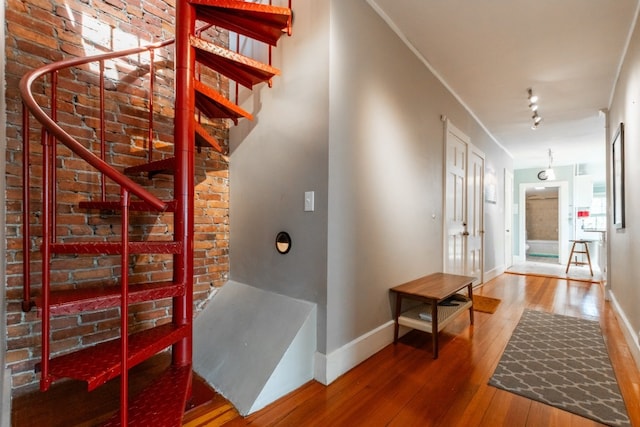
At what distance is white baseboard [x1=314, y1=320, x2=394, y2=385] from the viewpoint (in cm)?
184

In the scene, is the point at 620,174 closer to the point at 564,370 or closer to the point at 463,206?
the point at 463,206

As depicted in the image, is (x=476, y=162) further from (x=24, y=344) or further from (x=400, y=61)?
(x=24, y=344)

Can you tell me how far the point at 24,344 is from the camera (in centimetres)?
169

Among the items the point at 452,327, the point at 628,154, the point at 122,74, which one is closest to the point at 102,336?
the point at 122,74

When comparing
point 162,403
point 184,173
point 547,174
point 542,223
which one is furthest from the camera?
point 542,223

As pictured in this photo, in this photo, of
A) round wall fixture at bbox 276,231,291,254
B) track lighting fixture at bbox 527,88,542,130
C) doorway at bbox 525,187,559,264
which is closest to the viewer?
round wall fixture at bbox 276,231,291,254

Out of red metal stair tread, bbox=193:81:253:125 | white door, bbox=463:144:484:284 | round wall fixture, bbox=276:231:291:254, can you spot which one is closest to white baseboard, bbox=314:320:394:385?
round wall fixture, bbox=276:231:291:254

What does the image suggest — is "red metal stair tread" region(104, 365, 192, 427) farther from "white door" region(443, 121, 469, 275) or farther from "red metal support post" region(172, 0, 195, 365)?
"white door" region(443, 121, 469, 275)

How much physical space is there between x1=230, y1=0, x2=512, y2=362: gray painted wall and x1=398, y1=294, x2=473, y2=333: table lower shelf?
17 cm

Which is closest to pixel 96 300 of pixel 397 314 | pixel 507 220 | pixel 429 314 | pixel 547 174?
pixel 397 314

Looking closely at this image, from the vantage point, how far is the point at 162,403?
3.95 ft

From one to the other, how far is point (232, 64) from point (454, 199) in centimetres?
296

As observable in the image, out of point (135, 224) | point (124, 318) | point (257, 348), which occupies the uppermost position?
point (135, 224)

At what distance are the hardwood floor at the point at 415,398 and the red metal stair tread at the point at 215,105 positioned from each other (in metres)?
1.79
